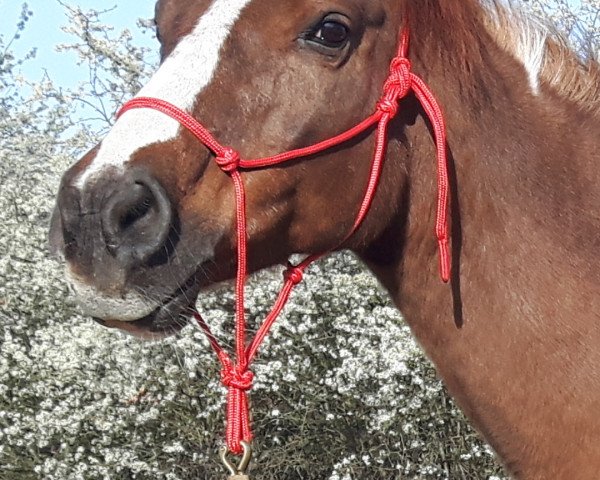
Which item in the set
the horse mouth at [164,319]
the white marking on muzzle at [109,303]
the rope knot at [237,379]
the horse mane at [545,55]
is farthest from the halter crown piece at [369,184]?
the horse mane at [545,55]

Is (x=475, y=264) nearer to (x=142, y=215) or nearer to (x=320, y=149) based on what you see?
(x=320, y=149)

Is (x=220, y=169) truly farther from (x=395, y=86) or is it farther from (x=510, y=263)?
(x=510, y=263)

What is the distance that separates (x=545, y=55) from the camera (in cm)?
243

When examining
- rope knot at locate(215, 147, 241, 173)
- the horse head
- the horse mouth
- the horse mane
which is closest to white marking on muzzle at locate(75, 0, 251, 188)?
the horse head

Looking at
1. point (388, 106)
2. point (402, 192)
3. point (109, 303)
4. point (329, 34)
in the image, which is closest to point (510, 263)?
point (402, 192)

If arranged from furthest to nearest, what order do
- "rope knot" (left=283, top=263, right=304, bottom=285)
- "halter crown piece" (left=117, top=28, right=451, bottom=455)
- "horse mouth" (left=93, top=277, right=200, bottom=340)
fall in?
1. "rope knot" (left=283, top=263, right=304, bottom=285)
2. "halter crown piece" (left=117, top=28, right=451, bottom=455)
3. "horse mouth" (left=93, top=277, right=200, bottom=340)

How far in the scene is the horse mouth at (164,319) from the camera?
2.03 m

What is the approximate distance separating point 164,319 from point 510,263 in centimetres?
85

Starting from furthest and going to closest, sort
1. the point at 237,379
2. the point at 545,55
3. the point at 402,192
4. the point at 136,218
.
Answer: the point at 545,55 < the point at 402,192 < the point at 237,379 < the point at 136,218

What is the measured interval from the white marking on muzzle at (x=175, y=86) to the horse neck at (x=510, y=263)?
0.52 m

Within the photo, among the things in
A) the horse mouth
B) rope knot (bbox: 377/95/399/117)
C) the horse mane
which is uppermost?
the horse mane

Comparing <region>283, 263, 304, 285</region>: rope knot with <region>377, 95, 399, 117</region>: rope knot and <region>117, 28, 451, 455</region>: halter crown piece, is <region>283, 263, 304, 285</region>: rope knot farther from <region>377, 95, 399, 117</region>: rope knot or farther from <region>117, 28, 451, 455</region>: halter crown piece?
<region>377, 95, 399, 117</region>: rope knot

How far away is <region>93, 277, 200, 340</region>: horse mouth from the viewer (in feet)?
6.64

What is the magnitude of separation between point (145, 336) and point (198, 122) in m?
0.50
